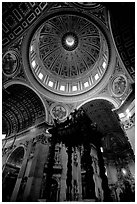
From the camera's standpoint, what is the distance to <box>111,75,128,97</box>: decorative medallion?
11.9 meters

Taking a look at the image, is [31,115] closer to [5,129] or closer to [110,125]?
[5,129]

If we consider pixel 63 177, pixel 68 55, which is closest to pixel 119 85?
pixel 68 55

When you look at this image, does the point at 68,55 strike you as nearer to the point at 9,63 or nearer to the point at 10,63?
the point at 10,63

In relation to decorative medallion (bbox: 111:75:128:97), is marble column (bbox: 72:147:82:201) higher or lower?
lower

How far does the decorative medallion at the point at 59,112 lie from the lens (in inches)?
599

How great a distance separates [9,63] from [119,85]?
11.1 meters

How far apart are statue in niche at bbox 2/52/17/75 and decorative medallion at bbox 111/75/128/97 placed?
10338 millimetres

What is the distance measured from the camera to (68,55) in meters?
18.5

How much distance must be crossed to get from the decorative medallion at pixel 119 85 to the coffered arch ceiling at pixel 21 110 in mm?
8359

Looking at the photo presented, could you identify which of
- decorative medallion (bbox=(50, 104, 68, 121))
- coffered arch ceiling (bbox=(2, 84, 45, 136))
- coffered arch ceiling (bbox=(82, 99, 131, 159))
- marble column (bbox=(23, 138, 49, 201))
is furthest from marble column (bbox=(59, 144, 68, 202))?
coffered arch ceiling (bbox=(82, 99, 131, 159))

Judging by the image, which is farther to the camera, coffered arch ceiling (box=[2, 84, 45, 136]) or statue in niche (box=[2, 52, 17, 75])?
coffered arch ceiling (box=[2, 84, 45, 136])

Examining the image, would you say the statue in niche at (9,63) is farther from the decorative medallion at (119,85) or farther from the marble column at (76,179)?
the marble column at (76,179)

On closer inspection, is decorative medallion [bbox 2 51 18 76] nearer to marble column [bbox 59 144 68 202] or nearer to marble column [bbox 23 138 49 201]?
marble column [bbox 23 138 49 201]

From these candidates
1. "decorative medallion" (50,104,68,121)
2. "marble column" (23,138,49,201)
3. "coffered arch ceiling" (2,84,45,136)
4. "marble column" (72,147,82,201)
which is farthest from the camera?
"decorative medallion" (50,104,68,121)
